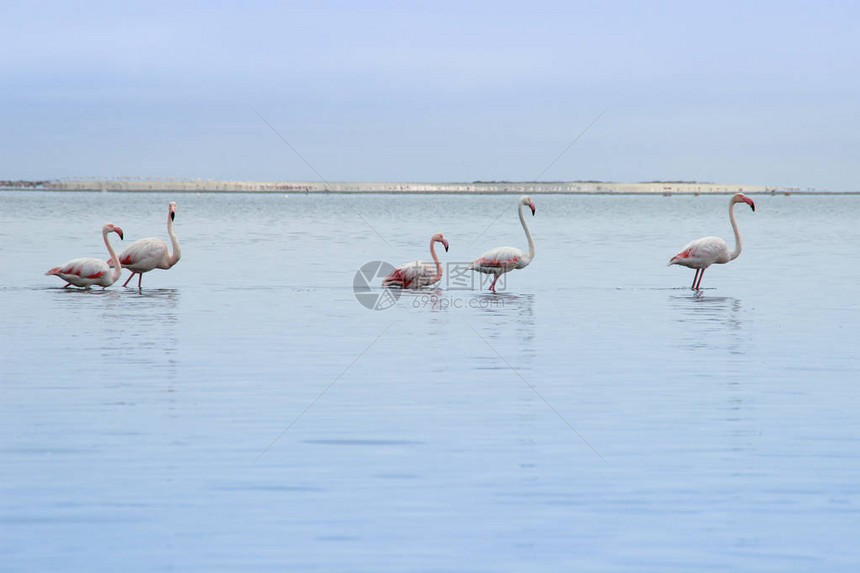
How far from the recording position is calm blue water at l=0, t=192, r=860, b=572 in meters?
6.08

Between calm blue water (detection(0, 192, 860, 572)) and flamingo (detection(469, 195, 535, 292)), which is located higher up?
flamingo (detection(469, 195, 535, 292))

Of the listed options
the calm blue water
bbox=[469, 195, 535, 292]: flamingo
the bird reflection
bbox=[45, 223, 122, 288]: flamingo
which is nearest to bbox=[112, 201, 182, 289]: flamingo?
the bird reflection

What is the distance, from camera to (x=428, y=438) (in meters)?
8.50

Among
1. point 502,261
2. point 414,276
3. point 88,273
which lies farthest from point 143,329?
point 502,261

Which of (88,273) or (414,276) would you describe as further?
(414,276)

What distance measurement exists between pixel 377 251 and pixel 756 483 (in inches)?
1124

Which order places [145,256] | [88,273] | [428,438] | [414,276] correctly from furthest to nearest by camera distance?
[145,256] → [414,276] → [88,273] → [428,438]

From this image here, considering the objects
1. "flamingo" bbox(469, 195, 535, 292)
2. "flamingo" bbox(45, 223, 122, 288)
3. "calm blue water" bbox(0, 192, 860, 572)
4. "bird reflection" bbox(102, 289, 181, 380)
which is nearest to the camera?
"calm blue water" bbox(0, 192, 860, 572)

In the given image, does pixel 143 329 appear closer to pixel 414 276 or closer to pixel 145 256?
pixel 145 256

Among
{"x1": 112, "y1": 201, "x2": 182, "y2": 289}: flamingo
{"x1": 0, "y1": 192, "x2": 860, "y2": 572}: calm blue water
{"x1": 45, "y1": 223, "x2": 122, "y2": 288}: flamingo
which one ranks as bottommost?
{"x1": 0, "y1": 192, "x2": 860, "y2": 572}: calm blue water

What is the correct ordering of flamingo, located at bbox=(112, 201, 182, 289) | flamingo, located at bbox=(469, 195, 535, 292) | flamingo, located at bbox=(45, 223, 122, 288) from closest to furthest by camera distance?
flamingo, located at bbox=(45, 223, 122, 288)
flamingo, located at bbox=(469, 195, 535, 292)
flamingo, located at bbox=(112, 201, 182, 289)

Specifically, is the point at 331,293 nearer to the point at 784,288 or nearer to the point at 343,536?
the point at 784,288

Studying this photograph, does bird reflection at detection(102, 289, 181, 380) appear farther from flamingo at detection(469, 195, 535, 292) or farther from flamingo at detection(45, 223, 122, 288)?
flamingo at detection(469, 195, 535, 292)

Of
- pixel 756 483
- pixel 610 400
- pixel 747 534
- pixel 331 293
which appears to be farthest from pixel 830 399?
pixel 331 293
